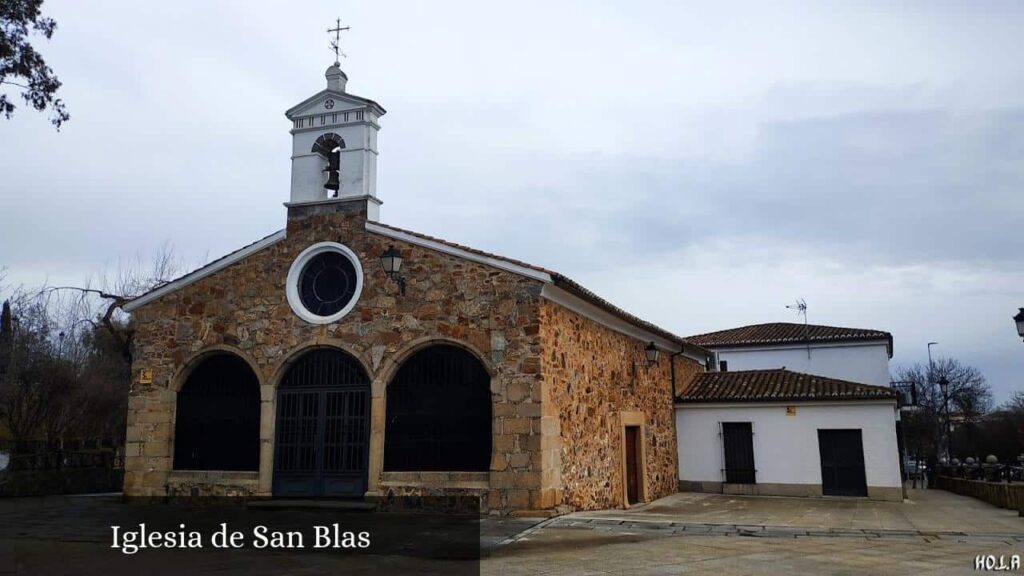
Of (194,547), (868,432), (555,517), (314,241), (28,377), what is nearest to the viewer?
(194,547)

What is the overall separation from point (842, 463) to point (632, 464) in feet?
17.1

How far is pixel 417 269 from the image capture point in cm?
1330

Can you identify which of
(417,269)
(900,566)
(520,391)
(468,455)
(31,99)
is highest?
(31,99)

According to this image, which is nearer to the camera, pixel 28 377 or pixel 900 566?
pixel 900 566

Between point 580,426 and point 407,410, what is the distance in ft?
10.3

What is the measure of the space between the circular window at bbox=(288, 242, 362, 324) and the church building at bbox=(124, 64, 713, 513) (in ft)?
0.11

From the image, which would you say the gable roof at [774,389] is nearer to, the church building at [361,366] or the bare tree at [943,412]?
the church building at [361,366]

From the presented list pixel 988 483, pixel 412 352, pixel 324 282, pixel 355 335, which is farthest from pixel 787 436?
pixel 324 282

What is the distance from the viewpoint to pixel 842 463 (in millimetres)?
17766

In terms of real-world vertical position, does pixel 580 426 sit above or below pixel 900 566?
above

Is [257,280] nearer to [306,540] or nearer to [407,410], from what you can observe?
[407,410]

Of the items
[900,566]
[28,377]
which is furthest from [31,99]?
[28,377]

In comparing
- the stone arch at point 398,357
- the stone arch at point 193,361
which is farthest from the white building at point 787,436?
the stone arch at point 193,361

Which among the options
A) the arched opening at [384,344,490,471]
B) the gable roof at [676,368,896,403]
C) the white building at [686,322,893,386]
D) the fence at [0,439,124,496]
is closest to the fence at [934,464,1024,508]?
the gable roof at [676,368,896,403]
